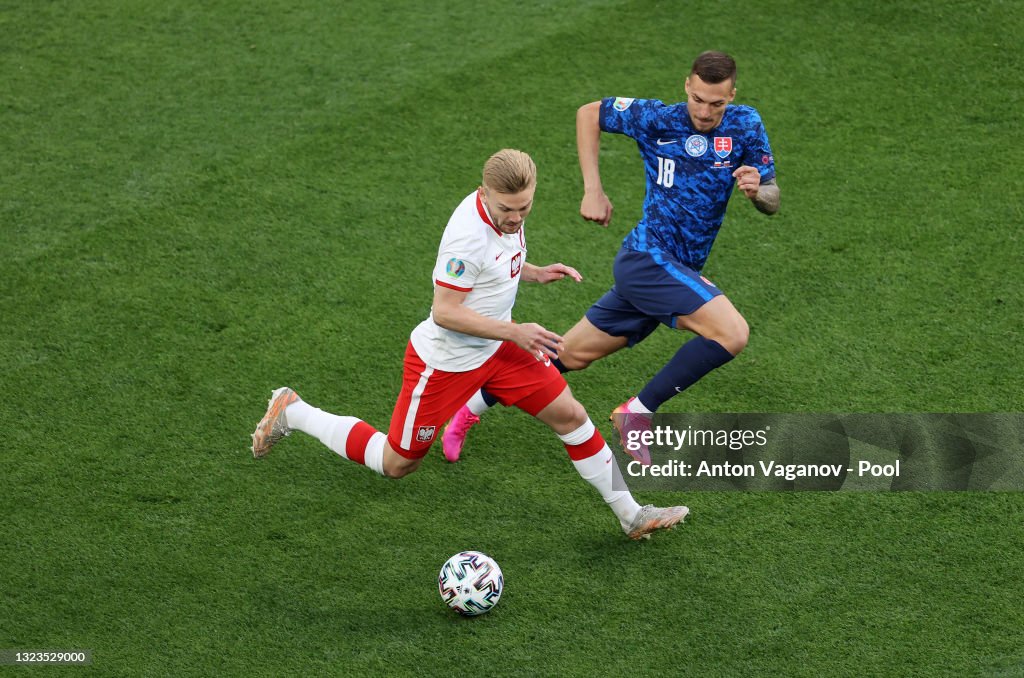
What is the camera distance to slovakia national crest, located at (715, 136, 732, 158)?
5258 millimetres

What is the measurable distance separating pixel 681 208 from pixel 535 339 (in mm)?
1192

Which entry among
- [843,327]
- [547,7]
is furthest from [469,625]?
[547,7]

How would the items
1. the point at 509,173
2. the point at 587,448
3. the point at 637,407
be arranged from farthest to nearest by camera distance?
the point at 637,407
the point at 587,448
the point at 509,173

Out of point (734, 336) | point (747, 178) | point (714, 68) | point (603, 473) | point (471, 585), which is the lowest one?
point (471, 585)

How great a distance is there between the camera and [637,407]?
561 cm

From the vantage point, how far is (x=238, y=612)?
4.82 metres

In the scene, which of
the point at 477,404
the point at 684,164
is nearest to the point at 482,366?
the point at 477,404

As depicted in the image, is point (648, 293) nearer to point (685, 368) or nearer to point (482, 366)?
point (685, 368)

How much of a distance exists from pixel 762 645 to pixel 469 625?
3.69ft

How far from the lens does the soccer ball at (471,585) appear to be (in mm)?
4734

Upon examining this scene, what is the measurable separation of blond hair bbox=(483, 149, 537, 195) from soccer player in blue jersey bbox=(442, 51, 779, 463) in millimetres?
911

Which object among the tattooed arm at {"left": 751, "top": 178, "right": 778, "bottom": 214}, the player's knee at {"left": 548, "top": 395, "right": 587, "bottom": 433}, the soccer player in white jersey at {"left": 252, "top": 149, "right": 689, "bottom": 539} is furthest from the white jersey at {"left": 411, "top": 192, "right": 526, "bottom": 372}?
the tattooed arm at {"left": 751, "top": 178, "right": 778, "bottom": 214}

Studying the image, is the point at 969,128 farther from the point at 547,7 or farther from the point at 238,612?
the point at 238,612

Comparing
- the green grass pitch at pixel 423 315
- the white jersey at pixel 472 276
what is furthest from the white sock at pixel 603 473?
the white jersey at pixel 472 276
